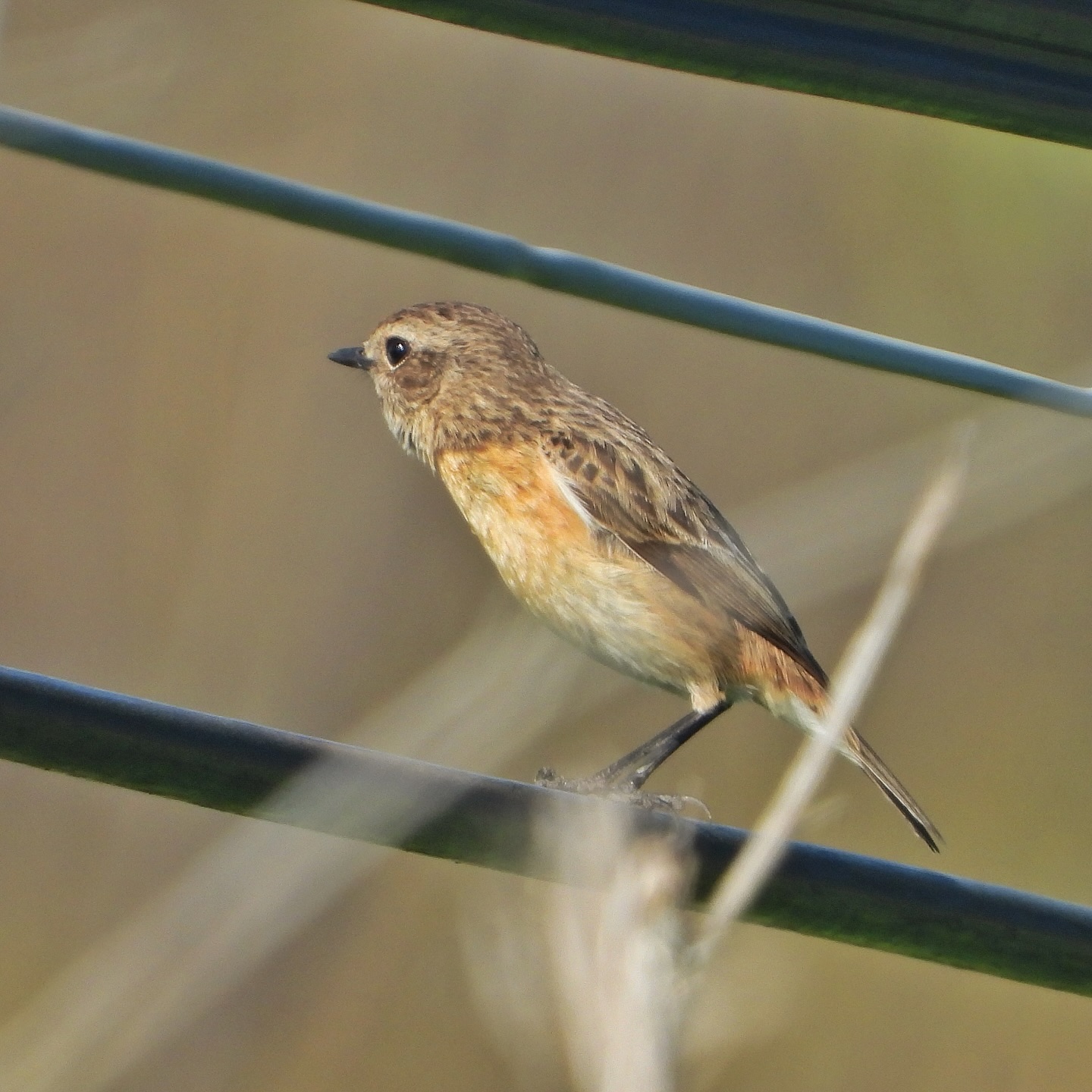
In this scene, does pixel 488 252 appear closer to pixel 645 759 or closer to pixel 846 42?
pixel 846 42

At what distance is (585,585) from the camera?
3.89 meters

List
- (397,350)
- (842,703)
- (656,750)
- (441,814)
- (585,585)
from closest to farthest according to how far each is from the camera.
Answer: (842,703) < (441,814) < (585,585) < (656,750) < (397,350)

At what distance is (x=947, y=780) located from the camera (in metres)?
6.75

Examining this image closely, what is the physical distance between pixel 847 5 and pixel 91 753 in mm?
1362

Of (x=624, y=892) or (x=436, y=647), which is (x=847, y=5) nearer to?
(x=624, y=892)

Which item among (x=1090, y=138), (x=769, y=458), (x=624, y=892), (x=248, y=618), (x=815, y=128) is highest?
(x=1090, y=138)

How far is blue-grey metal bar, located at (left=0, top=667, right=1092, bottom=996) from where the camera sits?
1701 mm

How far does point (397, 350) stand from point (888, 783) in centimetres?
191

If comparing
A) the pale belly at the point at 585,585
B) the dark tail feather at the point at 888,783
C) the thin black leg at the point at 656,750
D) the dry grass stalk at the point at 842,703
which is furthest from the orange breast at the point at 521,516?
the dry grass stalk at the point at 842,703

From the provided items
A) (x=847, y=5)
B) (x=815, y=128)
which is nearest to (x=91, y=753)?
(x=847, y=5)

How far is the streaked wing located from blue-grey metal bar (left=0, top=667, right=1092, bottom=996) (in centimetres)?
206

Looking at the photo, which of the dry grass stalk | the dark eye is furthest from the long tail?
the dry grass stalk

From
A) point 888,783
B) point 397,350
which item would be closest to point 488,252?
point 888,783

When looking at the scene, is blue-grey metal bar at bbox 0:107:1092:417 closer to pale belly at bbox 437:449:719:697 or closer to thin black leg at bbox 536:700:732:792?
pale belly at bbox 437:449:719:697
